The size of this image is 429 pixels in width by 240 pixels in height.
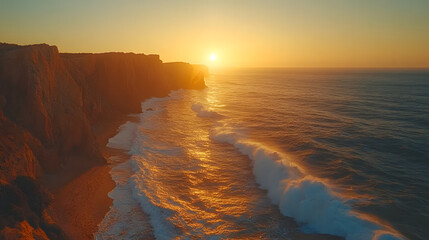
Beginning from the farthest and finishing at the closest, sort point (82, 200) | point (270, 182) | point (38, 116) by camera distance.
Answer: point (270, 182), point (38, 116), point (82, 200)

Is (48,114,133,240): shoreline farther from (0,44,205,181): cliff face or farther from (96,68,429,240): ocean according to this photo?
(0,44,205,181): cliff face

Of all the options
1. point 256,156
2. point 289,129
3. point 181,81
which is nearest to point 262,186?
point 256,156

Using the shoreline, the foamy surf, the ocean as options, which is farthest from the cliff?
the foamy surf

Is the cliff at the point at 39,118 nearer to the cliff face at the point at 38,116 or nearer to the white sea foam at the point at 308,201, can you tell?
the cliff face at the point at 38,116

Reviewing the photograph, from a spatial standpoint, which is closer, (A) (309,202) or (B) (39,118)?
(A) (309,202)

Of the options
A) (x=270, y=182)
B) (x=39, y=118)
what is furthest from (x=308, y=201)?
(x=39, y=118)

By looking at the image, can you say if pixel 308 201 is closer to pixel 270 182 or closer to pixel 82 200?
pixel 270 182

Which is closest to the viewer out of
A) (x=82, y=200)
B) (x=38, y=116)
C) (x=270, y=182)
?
(x=82, y=200)

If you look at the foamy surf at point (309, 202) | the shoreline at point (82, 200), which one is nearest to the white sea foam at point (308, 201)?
the foamy surf at point (309, 202)
